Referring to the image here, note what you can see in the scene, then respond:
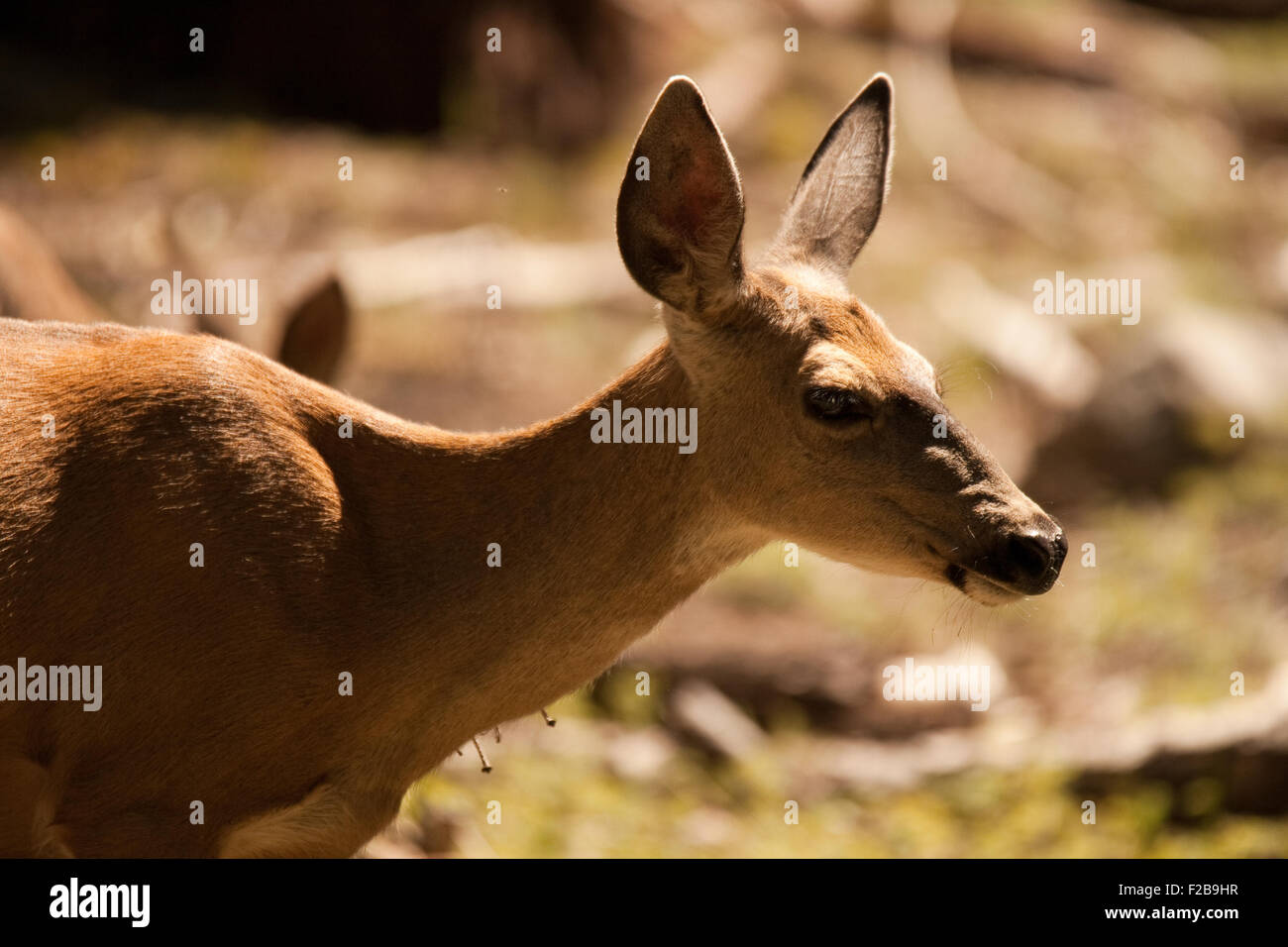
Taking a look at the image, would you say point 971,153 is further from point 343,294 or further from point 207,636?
point 207,636

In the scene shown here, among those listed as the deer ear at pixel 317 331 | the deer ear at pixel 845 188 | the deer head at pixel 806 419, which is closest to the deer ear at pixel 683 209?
the deer head at pixel 806 419

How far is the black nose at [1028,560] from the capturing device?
418cm

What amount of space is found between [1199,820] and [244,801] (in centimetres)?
484

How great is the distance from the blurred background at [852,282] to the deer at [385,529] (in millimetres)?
772

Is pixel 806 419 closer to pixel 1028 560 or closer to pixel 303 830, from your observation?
pixel 1028 560

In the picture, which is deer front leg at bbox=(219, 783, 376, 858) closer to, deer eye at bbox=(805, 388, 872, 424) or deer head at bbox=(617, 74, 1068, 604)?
deer head at bbox=(617, 74, 1068, 604)

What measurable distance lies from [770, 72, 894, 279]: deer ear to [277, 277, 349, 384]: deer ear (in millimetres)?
2691

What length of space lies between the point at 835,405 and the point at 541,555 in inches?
37.9

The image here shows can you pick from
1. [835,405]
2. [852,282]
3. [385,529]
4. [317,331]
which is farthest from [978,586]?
[852,282]

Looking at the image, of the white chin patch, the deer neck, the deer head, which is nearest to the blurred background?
the white chin patch

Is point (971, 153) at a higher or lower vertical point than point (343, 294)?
higher

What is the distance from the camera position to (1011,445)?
11484 mm

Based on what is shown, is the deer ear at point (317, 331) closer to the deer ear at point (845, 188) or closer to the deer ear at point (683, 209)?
the deer ear at point (845, 188)
